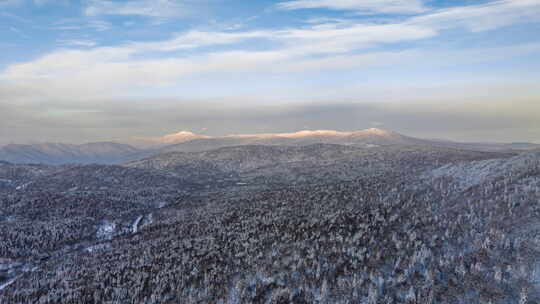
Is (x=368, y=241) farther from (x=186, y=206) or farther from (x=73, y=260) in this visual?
(x=186, y=206)

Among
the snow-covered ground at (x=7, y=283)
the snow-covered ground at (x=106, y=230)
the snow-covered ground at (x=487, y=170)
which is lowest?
the snow-covered ground at (x=106, y=230)

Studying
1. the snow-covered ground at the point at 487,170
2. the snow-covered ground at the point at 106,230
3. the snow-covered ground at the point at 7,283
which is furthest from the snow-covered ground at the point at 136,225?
the snow-covered ground at the point at 487,170

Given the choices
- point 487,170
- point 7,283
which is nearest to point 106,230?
point 7,283

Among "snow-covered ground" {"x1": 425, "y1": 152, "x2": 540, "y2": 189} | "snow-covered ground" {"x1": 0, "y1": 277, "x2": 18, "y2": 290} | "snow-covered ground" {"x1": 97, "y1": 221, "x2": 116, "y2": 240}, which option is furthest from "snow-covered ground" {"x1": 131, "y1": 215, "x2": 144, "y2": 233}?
"snow-covered ground" {"x1": 425, "y1": 152, "x2": 540, "y2": 189}

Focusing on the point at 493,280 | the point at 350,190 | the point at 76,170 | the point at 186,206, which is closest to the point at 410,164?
the point at 350,190

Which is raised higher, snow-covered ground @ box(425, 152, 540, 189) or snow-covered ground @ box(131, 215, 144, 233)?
snow-covered ground @ box(425, 152, 540, 189)

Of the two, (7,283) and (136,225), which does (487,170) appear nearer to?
(136,225)

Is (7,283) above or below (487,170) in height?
below

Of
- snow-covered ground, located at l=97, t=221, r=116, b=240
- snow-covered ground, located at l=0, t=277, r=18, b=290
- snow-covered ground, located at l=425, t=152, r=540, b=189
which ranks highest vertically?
snow-covered ground, located at l=425, t=152, r=540, b=189

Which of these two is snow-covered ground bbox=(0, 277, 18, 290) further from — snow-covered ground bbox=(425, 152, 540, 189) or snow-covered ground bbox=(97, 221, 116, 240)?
snow-covered ground bbox=(425, 152, 540, 189)

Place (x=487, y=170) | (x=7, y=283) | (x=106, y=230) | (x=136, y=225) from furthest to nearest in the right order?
(x=136, y=225), (x=106, y=230), (x=487, y=170), (x=7, y=283)

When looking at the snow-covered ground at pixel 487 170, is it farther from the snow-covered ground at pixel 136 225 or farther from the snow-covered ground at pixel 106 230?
the snow-covered ground at pixel 106 230
